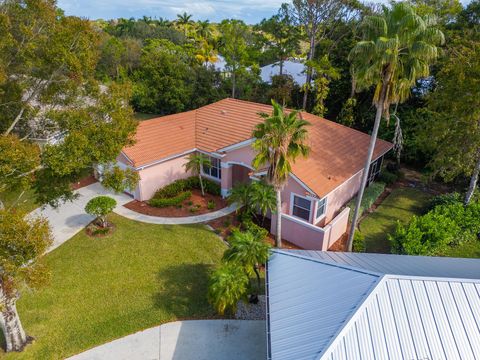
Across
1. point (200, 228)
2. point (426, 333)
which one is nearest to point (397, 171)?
point (200, 228)

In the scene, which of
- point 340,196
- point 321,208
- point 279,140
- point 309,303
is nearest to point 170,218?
point 321,208

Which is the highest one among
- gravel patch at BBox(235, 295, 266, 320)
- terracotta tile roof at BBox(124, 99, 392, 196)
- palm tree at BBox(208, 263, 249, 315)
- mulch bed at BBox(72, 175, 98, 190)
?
terracotta tile roof at BBox(124, 99, 392, 196)

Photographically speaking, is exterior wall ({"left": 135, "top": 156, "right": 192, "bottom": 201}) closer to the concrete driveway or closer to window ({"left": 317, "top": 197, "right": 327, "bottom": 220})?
the concrete driveway

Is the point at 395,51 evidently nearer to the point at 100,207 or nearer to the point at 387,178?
the point at 387,178

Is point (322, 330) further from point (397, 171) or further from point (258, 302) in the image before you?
point (397, 171)

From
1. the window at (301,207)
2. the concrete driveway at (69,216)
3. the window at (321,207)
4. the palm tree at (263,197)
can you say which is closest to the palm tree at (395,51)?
the window at (321,207)

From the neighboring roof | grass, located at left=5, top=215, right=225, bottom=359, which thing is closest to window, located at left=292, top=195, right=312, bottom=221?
grass, located at left=5, top=215, right=225, bottom=359

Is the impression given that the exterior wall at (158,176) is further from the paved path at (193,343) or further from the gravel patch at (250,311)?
the gravel patch at (250,311)
